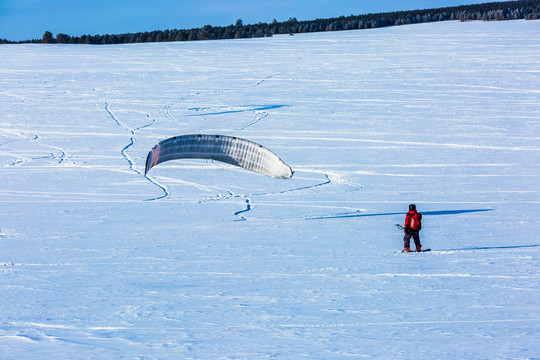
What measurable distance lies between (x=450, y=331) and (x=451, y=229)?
5703 millimetres

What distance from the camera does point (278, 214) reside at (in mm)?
14234

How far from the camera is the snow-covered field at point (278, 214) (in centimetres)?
745

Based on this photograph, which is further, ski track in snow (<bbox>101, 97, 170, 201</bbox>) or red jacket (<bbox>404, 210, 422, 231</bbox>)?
ski track in snow (<bbox>101, 97, 170, 201</bbox>)

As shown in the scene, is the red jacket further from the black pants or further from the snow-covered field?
the snow-covered field

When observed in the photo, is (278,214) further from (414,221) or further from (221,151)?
(414,221)

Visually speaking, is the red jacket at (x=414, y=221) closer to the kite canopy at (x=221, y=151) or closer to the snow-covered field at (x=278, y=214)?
the snow-covered field at (x=278, y=214)

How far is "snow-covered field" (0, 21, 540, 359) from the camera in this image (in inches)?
293

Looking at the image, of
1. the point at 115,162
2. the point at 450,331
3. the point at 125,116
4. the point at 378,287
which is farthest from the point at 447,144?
the point at 450,331

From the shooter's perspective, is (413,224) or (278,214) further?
(278,214)

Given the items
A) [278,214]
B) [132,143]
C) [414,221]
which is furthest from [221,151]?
[132,143]

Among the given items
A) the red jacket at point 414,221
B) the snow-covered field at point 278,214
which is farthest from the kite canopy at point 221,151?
the red jacket at point 414,221

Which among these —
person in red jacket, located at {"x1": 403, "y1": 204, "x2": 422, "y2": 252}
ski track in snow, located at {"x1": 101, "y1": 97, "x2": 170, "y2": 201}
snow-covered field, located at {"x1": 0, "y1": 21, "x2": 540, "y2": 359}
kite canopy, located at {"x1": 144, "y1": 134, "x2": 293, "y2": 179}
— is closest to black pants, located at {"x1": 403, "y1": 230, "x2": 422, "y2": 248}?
person in red jacket, located at {"x1": 403, "y1": 204, "x2": 422, "y2": 252}

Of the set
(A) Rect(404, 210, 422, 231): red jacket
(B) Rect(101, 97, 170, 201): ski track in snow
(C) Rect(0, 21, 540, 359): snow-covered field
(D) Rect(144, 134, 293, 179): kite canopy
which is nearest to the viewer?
(C) Rect(0, 21, 540, 359): snow-covered field

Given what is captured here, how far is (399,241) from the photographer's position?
12172 mm
